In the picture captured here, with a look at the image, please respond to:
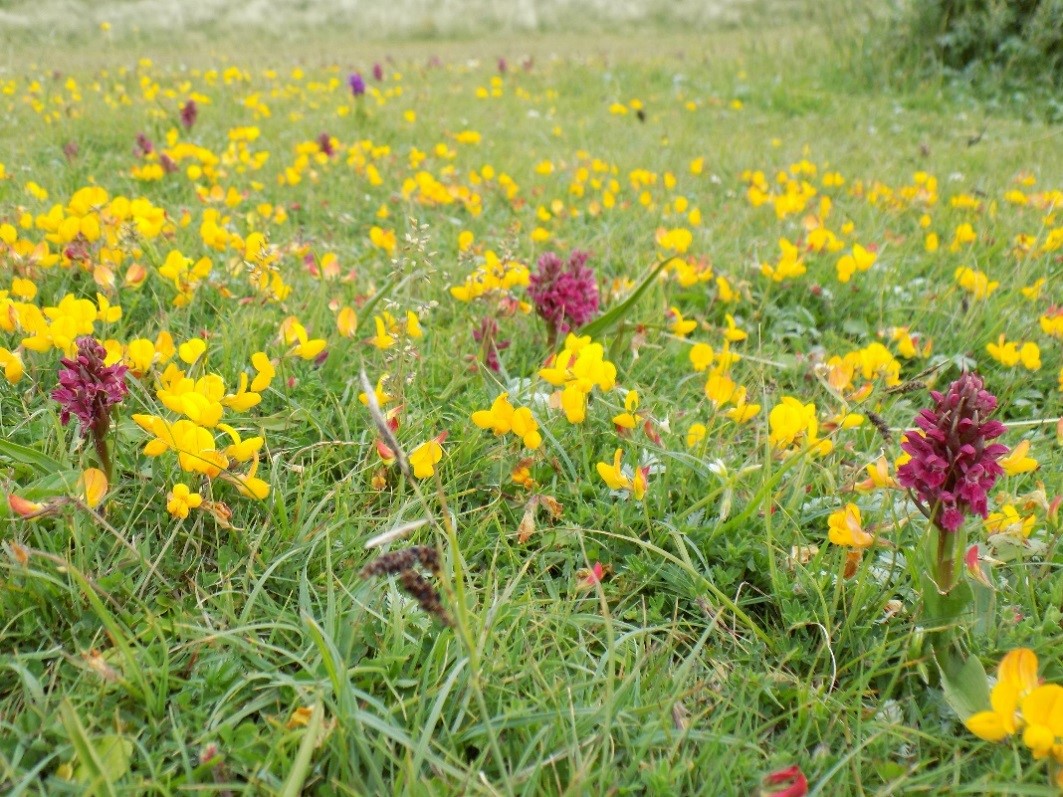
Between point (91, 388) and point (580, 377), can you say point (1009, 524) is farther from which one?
point (91, 388)

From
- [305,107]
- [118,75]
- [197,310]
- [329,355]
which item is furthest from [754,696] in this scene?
[118,75]

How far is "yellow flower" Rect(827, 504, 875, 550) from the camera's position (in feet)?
4.69

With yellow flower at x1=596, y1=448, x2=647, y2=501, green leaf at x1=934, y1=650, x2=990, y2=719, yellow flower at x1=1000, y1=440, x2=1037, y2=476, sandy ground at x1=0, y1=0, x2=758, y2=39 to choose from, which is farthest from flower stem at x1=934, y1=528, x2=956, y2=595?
sandy ground at x1=0, y1=0, x2=758, y2=39

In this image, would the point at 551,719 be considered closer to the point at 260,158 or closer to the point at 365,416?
the point at 365,416

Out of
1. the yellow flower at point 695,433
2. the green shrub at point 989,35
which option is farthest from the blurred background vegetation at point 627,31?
the yellow flower at point 695,433

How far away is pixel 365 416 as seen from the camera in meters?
1.97

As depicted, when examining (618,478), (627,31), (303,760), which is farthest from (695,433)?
(627,31)

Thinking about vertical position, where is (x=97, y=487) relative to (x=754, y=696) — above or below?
above

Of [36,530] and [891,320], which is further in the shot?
[891,320]

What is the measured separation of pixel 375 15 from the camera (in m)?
14.4

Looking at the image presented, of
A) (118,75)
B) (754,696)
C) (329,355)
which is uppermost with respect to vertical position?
(118,75)

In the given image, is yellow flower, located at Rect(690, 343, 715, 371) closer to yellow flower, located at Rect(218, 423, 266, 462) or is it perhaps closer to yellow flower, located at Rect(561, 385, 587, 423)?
yellow flower, located at Rect(561, 385, 587, 423)

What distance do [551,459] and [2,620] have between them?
3.65 ft

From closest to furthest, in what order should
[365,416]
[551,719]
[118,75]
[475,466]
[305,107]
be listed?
1. [551,719]
2. [475,466]
3. [365,416]
4. [305,107]
5. [118,75]
